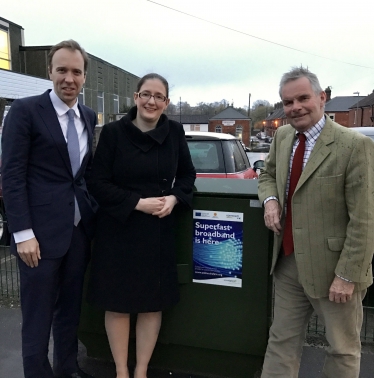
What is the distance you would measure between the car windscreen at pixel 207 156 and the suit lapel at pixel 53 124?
136 inches

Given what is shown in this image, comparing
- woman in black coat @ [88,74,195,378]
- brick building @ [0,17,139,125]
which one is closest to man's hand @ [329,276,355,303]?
woman in black coat @ [88,74,195,378]

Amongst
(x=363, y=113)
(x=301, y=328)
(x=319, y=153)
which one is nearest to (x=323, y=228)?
(x=319, y=153)

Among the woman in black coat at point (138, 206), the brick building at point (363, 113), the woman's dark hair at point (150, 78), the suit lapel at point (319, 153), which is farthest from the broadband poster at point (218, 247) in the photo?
the brick building at point (363, 113)

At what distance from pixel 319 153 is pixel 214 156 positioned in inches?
149

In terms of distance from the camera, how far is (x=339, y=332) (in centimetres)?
206

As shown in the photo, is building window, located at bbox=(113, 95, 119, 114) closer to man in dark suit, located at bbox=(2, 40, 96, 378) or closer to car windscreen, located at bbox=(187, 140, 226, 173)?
car windscreen, located at bbox=(187, 140, 226, 173)

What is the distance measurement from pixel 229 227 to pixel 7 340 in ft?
7.47

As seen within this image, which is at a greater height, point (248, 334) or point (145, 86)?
point (145, 86)

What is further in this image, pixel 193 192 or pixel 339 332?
pixel 193 192

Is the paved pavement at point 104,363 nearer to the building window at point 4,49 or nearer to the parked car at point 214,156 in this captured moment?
the parked car at point 214,156

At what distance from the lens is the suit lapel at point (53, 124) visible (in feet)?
7.39

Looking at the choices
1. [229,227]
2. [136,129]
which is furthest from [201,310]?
[136,129]

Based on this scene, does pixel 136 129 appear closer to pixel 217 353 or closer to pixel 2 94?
pixel 217 353

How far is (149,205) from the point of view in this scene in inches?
90.4
